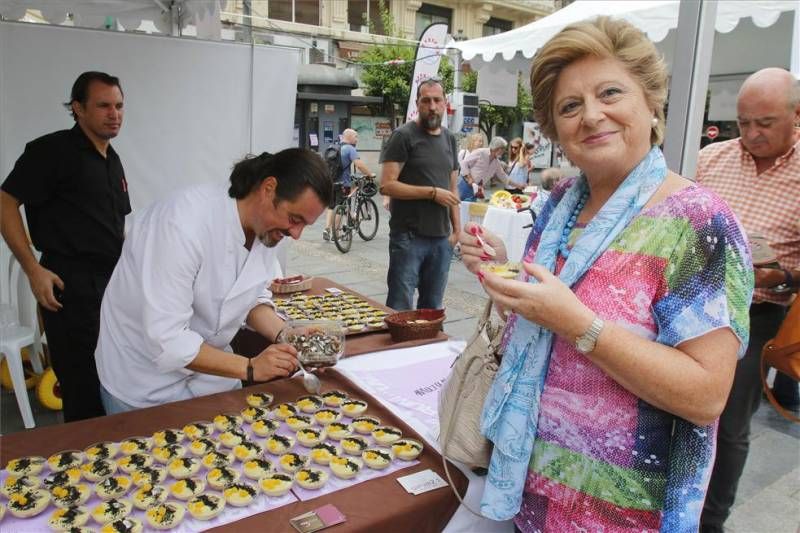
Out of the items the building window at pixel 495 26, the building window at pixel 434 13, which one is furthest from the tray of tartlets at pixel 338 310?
the building window at pixel 495 26

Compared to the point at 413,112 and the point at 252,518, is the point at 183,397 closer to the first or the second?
the point at 252,518

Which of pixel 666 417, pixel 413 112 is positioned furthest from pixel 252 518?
pixel 413 112

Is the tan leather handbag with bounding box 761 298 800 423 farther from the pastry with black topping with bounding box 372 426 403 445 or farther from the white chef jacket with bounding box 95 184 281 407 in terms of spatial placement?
the white chef jacket with bounding box 95 184 281 407

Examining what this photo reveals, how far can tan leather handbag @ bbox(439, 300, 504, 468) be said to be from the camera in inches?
50.6

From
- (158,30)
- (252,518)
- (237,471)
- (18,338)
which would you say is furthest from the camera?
(158,30)

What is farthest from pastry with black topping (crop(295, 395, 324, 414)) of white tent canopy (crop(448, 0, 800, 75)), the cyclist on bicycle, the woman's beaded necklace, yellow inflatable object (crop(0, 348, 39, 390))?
the cyclist on bicycle

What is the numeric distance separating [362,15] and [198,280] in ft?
71.6

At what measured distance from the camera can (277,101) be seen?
174 inches

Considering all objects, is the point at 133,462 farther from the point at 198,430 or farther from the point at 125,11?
the point at 125,11

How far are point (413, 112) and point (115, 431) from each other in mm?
6521

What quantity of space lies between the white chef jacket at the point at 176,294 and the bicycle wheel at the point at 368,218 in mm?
7333

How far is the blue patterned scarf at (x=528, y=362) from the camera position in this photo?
110 centimetres

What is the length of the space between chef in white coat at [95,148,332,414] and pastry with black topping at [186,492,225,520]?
47cm

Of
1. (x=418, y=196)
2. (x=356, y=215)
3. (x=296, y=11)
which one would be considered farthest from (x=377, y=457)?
(x=296, y=11)
